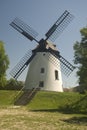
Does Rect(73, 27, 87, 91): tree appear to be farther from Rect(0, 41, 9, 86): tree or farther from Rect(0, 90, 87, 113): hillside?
Rect(0, 41, 9, 86): tree

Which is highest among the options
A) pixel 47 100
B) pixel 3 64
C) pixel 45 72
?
pixel 3 64

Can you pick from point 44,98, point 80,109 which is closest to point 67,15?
point 44,98

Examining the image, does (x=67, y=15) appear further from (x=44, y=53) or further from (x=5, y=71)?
(x=5, y=71)

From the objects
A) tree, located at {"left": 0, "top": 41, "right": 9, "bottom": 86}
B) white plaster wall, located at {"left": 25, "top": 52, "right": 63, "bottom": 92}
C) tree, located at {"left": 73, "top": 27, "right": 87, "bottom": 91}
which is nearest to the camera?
tree, located at {"left": 73, "top": 27, "right": 87, "bottom": 91}

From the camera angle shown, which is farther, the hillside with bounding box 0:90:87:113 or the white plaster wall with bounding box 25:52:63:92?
the white plaster wall with bounding box 25:52:63:92

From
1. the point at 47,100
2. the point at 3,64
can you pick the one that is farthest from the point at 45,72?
the point at 3,64

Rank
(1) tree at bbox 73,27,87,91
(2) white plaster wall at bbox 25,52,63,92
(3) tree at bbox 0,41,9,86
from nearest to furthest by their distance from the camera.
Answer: (1) tree at bbox 73,27,87,91 < (2) white plaster wall at bbox 25,52,63,92 < (3) tree at bbox 0,41,9,86

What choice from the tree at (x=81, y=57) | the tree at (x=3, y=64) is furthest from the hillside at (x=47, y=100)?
the tree at (x=3, y=64)

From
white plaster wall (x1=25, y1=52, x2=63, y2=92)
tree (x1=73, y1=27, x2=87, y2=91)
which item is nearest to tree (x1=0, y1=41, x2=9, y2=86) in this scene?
white plaster wall (x1=25, y1=52, x2=63, y2=92)

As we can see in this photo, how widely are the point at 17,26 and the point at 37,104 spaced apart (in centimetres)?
1686

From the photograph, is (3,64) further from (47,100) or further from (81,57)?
(81,57)

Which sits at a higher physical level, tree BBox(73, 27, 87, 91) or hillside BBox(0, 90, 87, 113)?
tree BBox(73, 27, 87, 91)

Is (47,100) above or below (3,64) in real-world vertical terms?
below

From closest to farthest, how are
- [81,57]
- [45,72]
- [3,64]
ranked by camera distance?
1. [81,57]
2. [45,72]
3. [3,64]
